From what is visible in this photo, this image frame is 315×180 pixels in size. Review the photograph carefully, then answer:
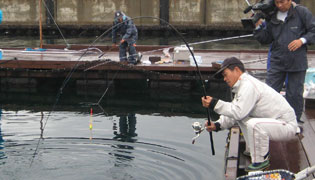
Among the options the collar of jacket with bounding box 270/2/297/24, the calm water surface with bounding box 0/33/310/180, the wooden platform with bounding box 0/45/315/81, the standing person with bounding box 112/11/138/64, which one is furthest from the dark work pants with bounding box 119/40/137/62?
the collar of jacket with bounding box 270/2/297/24

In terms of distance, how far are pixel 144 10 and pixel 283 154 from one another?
77.3 feet

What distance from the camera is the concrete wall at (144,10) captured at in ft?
92.4

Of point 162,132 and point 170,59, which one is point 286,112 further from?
point 170,59

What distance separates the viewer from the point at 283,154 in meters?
5.55

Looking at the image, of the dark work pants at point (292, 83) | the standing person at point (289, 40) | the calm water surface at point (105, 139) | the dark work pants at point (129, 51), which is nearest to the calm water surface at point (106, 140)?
the calm water surface at point (105, 139)

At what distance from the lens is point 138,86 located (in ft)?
48.3

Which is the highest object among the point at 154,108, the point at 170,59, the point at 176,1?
the point at 176,1

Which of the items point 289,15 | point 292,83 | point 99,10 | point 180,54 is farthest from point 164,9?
point 289,15

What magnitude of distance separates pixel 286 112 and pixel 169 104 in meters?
7.95

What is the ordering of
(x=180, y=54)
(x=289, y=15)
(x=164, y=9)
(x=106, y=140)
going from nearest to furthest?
(x=289, y=15), (x=106, y=140), (x=180, y=54), (x=164, y=9)

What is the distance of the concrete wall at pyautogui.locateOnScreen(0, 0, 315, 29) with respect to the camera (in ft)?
92.4

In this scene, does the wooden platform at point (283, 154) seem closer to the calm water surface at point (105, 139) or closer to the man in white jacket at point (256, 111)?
the man in white jacket at point (256, 111)

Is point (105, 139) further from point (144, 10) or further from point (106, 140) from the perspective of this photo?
point (144, 10)

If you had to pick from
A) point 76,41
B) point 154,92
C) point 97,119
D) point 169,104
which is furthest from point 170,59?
point 76,41
